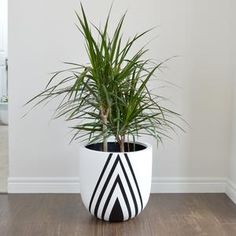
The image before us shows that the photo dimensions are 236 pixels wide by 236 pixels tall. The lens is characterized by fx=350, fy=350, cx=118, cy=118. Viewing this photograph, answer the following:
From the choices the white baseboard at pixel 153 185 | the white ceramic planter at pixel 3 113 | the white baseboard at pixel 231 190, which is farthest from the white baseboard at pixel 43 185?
the white ceramic planter at pixel 3 113

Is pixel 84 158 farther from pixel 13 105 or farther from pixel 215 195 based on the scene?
pixel 215 195

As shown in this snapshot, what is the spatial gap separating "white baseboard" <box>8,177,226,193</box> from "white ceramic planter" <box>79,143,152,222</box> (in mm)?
585

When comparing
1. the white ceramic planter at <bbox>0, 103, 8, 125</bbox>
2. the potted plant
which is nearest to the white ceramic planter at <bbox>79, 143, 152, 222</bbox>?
the potted plant

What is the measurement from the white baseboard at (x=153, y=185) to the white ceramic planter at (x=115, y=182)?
0.59 m

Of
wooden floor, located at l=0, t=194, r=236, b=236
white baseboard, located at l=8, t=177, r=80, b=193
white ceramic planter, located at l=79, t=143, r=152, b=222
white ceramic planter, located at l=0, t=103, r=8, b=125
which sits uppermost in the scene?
white ceramic planter, located at l=0, t=103, r=8, b=125

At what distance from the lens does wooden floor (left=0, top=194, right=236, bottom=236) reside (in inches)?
80.4

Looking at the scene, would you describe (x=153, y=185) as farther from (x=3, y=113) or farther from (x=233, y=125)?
(x=3, y=113)

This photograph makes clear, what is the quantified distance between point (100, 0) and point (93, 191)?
1375 mm

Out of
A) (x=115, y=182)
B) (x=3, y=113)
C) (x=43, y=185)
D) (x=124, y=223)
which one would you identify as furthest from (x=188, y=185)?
(x=3, y=113)

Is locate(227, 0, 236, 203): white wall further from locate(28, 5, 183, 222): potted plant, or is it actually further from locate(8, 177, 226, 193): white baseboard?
locate(28, 5, 183, 222): potted plant

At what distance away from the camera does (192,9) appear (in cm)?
258

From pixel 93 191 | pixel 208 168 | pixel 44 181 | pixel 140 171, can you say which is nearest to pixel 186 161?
pixel 208 168

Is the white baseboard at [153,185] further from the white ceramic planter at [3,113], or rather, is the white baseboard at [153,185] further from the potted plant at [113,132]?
the white ceramic planter at [3,113]

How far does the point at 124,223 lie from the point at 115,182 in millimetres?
294
